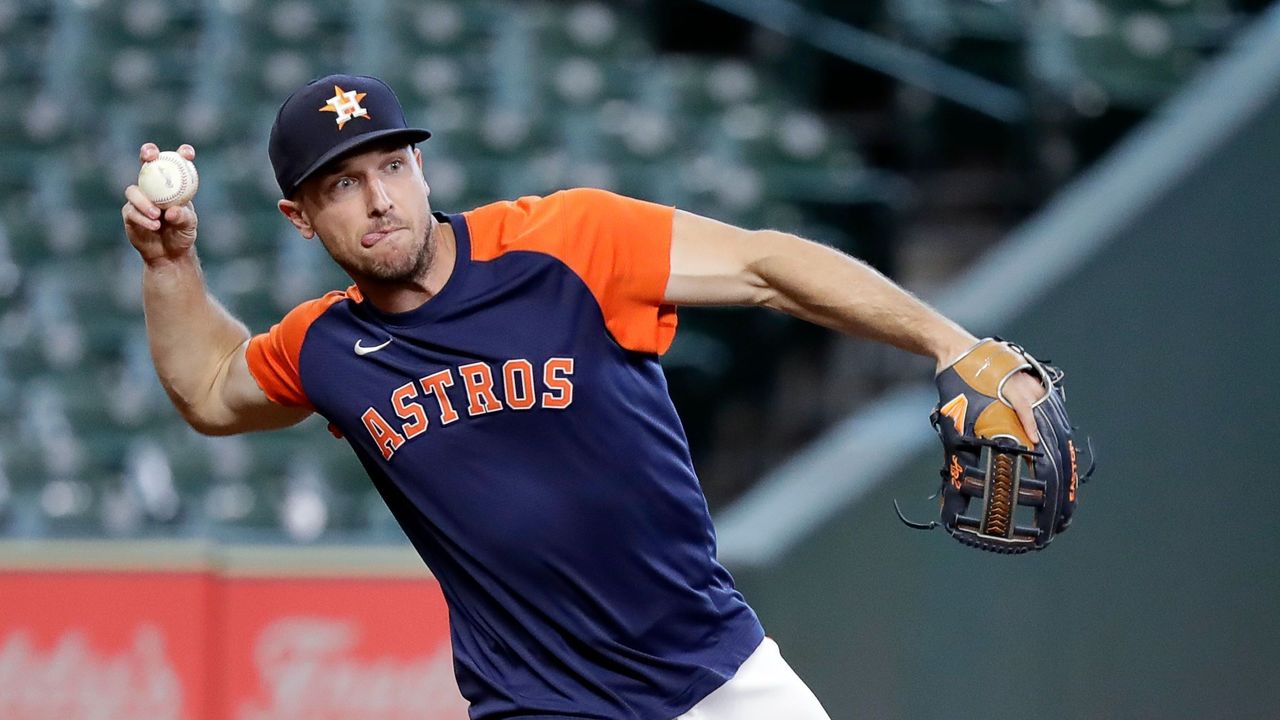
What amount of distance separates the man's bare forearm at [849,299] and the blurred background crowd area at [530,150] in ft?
11.3

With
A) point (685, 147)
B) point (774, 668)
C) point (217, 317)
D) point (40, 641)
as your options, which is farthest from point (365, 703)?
point (685, 147)

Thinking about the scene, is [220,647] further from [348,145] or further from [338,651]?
[348,145]

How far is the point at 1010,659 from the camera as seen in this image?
425cm

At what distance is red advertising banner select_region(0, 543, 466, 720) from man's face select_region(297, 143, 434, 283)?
5.74 feet

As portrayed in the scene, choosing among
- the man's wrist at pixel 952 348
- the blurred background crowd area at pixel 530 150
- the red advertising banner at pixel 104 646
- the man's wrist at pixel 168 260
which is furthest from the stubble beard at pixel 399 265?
the blurred background crowd area at pixel 530 150

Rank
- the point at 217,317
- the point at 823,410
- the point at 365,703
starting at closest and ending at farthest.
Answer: the point at 217,317
the point at 365,703
the point at 823,410

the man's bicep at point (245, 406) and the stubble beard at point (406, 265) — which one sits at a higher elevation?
the stubble beard at point (406, 265)

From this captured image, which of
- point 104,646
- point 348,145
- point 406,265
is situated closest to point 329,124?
point 348,145

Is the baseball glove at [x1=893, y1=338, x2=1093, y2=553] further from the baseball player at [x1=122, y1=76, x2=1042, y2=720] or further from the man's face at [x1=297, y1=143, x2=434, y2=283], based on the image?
the man's face at [x1=297, y1=143, x2=434, y2=283]

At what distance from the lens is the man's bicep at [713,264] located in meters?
2.84

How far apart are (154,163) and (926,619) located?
214 centimetres

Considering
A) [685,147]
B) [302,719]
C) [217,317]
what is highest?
[685,147]

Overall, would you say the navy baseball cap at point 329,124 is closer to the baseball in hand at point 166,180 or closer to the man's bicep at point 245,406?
the baseball in hand at point 166,180

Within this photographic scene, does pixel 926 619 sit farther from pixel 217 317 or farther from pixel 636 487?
pixel 217 317
